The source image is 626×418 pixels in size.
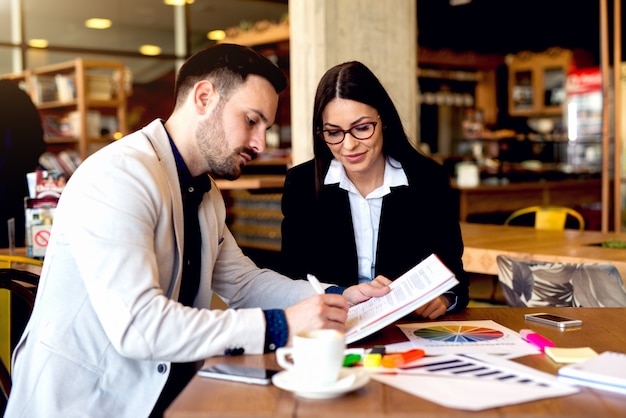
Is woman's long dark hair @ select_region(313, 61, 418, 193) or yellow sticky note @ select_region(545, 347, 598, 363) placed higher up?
woman's long dark hair @ select_region(313, 61, 418, 193)

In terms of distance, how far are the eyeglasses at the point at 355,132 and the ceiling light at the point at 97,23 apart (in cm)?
1023

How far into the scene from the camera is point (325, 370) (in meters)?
1.26

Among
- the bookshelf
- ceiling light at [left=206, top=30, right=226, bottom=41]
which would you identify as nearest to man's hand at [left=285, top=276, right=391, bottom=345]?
the bookshelf

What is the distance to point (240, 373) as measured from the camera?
1.38m

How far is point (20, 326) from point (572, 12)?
29.4ft

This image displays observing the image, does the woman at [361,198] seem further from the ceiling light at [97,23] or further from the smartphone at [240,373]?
the ceiling light at [97,23]

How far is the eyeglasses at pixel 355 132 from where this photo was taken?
2.49 metres

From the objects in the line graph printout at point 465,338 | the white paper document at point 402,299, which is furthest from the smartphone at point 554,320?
the white paper document at point 402,299

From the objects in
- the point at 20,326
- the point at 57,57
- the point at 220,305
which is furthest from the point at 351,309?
the point at 57,57

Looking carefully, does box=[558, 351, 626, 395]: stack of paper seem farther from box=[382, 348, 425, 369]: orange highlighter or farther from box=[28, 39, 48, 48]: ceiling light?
box=[28, 39, 48, 48]: ceiling light

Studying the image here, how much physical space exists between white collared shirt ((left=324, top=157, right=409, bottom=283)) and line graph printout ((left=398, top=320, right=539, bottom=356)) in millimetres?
743

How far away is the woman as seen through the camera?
250 centimetres

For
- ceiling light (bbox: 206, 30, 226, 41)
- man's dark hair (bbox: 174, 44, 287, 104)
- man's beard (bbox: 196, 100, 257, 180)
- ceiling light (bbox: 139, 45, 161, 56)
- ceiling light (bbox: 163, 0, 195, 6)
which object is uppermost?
ceiling light (bbox: 163, 0, 195, 6)

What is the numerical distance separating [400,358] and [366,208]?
4.01ft
